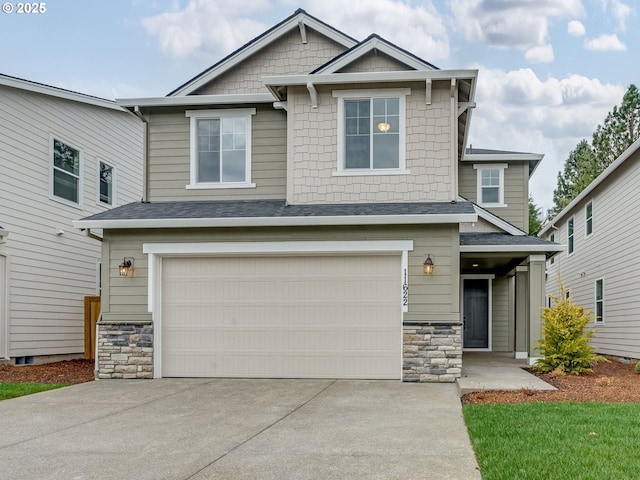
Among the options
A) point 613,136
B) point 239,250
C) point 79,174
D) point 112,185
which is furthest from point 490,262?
point 613,136

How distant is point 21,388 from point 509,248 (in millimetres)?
9006

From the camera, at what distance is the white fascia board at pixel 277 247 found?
9594mm

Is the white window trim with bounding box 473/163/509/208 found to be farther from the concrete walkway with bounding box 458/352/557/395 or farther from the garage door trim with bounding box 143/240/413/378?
the garage door trim with bounding box 143/240/413/378

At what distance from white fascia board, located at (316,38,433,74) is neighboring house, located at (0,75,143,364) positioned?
635 centimetres

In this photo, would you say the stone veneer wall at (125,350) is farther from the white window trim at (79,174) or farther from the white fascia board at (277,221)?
the white window trim at (79,174)

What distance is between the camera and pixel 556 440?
18.0 feet

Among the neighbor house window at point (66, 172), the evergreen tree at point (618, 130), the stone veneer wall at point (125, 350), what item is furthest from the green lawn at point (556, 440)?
the evergreen tree at point (618, 130)

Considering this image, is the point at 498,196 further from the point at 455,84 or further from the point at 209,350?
the point at 209,350

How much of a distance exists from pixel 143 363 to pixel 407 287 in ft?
15.0

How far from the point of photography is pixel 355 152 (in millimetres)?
10617

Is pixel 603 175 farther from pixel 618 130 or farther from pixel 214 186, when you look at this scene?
pixel 618 130

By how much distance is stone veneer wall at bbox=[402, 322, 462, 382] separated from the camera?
30.5 ft

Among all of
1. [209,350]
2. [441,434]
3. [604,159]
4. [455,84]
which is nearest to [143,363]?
[209,350]

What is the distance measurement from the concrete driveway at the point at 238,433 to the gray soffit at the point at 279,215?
8.48ft
